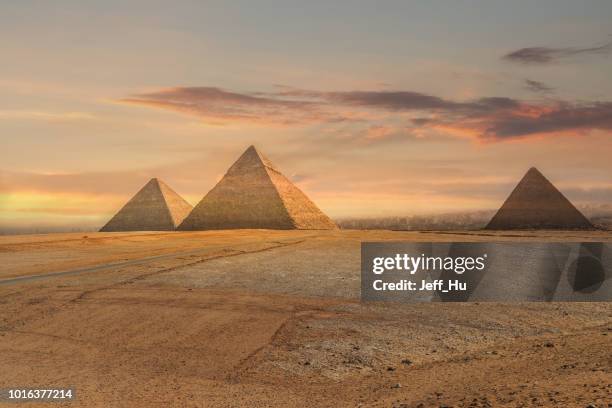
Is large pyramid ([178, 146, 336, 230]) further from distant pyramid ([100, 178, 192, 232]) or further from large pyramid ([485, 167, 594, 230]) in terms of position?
large pyramid ([485, 167, 594, 230])

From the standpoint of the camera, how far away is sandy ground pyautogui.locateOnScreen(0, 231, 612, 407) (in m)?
5.83

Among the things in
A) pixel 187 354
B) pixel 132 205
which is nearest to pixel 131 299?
pixel 187 354

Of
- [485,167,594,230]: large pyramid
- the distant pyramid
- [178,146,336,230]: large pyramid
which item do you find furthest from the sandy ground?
[485,167,594,230]: large pyramid

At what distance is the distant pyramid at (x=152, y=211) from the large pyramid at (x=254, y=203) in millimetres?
6384

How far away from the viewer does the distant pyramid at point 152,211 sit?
244ft

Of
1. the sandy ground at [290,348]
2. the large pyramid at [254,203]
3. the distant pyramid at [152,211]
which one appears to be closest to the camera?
the sandy ground at [290,348]

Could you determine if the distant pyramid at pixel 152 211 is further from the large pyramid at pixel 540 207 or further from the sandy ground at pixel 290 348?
the sandy ground at pixel 290 348

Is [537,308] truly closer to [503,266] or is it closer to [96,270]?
[503,266]

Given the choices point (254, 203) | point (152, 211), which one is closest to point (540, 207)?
point (254, 203)

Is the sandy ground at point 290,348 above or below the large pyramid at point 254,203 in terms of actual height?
below

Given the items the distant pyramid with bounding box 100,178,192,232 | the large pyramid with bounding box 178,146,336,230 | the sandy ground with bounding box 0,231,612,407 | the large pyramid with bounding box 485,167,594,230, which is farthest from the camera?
the distant pyramid with bounding box 100,178,192,232

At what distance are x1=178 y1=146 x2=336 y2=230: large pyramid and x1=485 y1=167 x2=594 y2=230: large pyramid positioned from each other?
26720mm

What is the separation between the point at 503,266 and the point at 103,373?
13279 mm

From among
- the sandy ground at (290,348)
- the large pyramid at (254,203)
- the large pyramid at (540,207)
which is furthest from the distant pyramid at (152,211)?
the sandy ground at (290,348)
